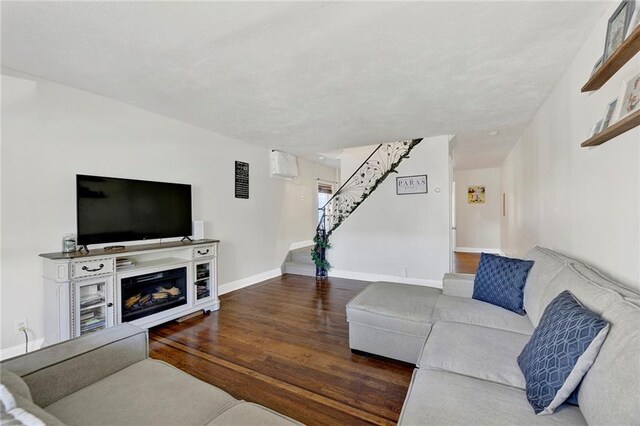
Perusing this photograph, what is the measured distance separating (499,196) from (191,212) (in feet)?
26.1

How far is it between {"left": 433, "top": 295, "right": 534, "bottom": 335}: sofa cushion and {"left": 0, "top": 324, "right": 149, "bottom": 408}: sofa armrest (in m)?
2.02

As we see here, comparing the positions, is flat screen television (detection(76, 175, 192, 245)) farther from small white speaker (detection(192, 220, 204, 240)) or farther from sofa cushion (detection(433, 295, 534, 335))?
sofa cushion (detection(433, 295, 534, 335))

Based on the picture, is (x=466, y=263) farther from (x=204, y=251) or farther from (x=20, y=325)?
(x=20, y=325)

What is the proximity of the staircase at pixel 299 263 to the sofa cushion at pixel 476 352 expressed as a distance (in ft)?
12.3

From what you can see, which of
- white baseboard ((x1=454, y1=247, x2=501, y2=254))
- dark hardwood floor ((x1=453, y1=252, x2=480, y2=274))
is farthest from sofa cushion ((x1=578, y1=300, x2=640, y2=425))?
white baseboard ((x1=454, y1=247, x2=501, y2=254))

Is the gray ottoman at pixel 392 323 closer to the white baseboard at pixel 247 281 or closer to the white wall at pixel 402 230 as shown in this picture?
→ the white wall at pixel 402 230

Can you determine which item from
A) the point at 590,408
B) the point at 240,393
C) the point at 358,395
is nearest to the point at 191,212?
the point at 240,393

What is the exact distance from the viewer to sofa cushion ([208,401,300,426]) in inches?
37.5

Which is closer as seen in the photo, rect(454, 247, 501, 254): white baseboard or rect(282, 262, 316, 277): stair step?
rect(282, 262, 316, 277): stair step

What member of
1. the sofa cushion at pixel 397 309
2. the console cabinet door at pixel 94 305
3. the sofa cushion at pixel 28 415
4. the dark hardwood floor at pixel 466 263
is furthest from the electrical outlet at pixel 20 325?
the dark hardwood floor at pixel 466 263

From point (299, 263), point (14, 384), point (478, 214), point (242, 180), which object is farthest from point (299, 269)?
point (478, 214)

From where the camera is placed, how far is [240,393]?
6.22 ft

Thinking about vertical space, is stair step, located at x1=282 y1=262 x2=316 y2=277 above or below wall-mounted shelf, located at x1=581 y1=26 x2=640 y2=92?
below

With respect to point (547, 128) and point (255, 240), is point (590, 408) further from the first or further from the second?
point (255, 240)
